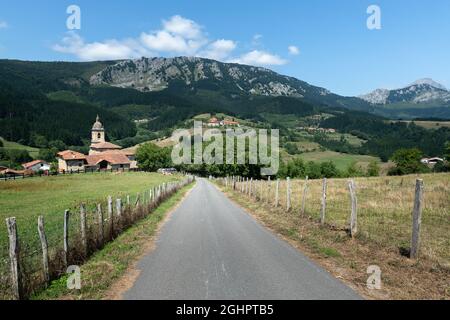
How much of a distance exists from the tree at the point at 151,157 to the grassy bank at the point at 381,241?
373 feet

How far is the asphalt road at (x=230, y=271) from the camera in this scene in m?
8.28

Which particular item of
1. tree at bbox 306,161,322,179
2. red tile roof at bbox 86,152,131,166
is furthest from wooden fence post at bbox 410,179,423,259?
red tile roof at bbox 86,152,131,166

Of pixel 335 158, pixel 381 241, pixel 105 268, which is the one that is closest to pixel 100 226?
pixel 105 268

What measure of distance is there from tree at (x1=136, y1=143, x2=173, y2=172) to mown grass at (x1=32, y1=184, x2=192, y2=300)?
394ft

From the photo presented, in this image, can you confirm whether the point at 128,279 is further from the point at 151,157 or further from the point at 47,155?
the point at 47,155

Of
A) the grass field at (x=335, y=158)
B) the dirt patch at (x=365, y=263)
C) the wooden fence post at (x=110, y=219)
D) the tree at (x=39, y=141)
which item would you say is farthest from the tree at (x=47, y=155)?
the dirt patch at (x=365, y=263)

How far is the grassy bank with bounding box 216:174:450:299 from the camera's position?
9.29 meters

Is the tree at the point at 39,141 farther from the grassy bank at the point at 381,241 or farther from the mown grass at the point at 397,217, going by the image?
the grassy bank at the point at 381,241

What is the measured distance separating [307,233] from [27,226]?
14350mm

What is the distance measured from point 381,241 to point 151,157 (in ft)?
414

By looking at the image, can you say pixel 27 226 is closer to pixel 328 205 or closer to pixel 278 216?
pixel 278 216

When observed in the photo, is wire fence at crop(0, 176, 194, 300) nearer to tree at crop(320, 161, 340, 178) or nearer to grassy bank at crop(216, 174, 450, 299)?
grassy bank at crop(216, 174, 450, 299)
